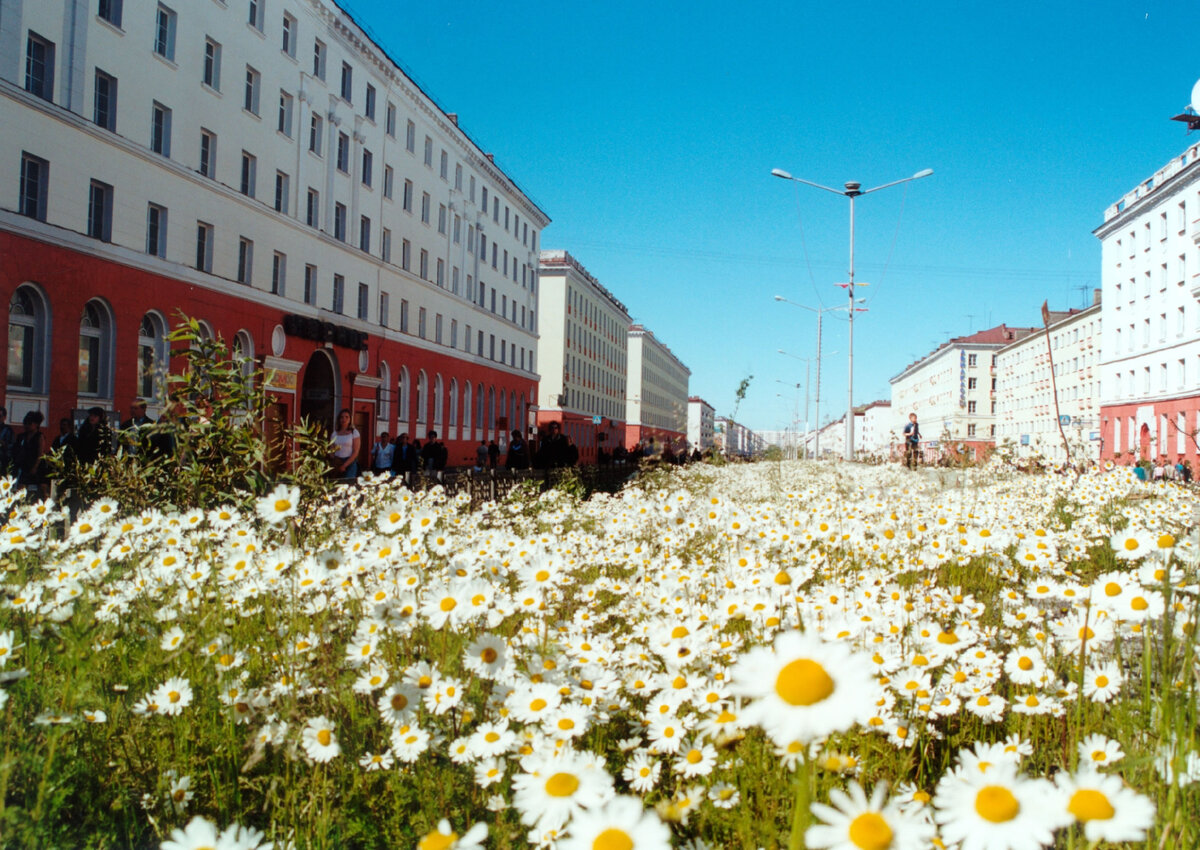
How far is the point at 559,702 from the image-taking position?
2018 millimetres

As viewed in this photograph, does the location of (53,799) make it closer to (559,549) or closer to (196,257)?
(559,549)

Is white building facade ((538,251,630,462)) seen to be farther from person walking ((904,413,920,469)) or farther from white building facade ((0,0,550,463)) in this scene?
person walking ((904,413,920,469))

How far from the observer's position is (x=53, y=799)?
2.50 m

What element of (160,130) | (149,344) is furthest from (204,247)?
(149,344)

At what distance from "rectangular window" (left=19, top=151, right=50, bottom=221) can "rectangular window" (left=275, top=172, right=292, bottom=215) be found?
35.0 ft

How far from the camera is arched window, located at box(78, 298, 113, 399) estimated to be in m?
20.2

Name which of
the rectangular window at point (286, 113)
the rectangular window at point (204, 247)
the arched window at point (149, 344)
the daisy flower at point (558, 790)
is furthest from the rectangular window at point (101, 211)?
the daisy flower at point (558, 790)

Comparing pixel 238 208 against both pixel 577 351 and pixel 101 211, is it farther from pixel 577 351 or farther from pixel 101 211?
pixel 577 351

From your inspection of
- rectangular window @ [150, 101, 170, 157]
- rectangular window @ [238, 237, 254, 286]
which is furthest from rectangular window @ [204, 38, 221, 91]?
rectangular window @ [238, 237, 254, 286]

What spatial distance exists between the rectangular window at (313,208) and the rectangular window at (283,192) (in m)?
1.42

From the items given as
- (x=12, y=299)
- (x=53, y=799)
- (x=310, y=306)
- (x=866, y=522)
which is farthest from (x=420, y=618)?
(x=310, y=306)

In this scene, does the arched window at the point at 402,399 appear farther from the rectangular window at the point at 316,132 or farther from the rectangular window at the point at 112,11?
the rectangular window at the point at 112,11

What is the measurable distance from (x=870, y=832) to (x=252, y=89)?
103 ft

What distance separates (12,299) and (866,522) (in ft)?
64.3
